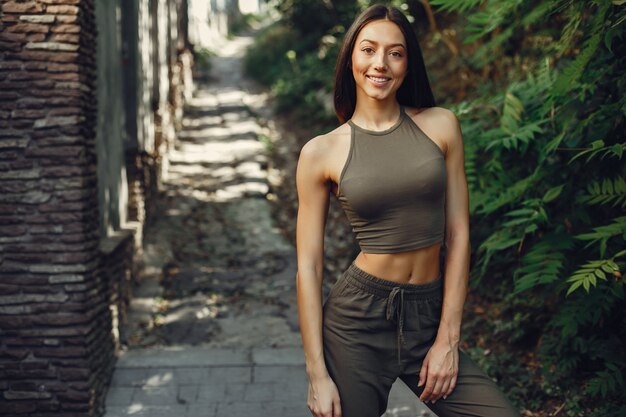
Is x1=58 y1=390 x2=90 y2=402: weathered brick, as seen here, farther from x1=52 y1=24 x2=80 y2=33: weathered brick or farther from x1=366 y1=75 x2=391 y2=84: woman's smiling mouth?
x1=366 y1=75 x2=391 y2=84: woman's smiling mouth

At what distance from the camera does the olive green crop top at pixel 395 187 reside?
271 centimetres

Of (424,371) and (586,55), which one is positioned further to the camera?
(586,55)

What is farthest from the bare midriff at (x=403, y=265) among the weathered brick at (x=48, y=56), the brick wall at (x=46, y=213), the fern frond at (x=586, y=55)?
the weathered brick at (x=48, y=56)

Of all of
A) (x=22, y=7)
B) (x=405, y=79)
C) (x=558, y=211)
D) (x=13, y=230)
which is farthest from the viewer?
(x=558, y=211)

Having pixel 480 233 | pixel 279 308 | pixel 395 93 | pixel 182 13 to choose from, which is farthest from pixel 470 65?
pixel 182 13

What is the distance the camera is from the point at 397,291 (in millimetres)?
2777

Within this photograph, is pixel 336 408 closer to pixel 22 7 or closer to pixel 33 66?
pixel 33 66

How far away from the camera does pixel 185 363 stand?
20.0ft

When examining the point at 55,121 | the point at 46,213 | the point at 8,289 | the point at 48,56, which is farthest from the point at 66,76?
the point at 8,289

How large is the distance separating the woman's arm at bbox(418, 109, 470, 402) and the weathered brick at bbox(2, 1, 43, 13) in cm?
322

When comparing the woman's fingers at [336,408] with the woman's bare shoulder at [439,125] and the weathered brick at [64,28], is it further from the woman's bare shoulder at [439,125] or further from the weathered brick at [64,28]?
the weathered brick at [64,28]

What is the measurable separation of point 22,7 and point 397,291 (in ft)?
11.4

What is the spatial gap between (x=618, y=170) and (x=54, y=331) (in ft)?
12.3

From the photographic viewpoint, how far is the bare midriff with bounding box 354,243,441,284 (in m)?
2.81
